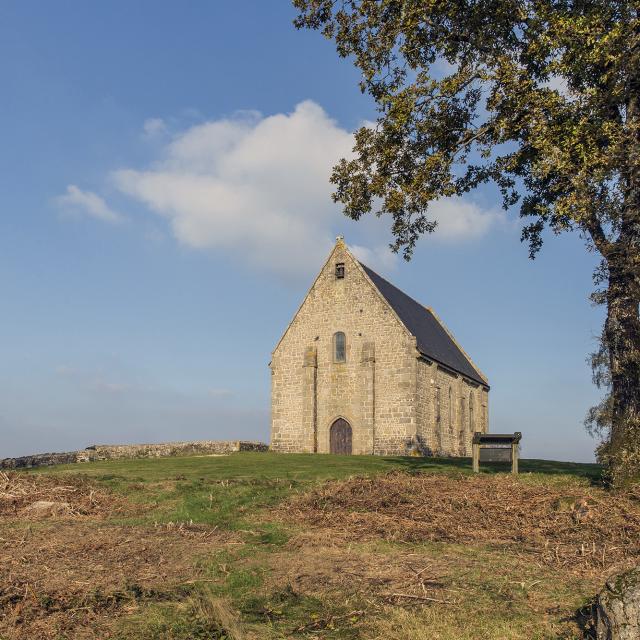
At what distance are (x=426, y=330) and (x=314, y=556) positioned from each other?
3789 centimetres

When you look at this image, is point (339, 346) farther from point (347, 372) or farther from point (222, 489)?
point (222, 489)

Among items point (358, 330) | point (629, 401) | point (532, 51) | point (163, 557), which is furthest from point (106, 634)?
point (358, 330)

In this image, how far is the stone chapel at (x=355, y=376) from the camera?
128ft

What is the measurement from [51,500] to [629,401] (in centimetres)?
1482

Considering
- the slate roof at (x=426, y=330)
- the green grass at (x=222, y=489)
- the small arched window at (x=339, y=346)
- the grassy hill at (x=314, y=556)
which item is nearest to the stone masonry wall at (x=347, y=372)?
the small arched window at (x=339, y=346)

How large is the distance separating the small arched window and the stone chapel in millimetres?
62

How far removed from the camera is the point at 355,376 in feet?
132

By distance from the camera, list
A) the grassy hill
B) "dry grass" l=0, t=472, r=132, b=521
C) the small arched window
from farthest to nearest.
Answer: the small arched window < "dry grass" l=0, t=472, r=132, b=521 < the grassy hill

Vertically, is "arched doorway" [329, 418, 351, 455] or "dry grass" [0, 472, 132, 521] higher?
"arched doorway" [329, 418, 351, 455]

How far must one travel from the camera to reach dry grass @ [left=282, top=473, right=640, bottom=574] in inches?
448

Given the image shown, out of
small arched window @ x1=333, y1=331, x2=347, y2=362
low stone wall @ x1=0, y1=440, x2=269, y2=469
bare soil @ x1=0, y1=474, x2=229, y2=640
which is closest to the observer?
bare soil @ x1=0, y1=474, x2=229, y2=640

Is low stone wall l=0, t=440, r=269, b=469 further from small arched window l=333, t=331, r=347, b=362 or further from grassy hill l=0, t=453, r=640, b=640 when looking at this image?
grassy hill l=0, t=453, r=640, b=640

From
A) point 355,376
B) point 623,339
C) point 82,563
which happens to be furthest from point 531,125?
point 355,376

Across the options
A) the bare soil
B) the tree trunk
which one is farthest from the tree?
the bare soil
